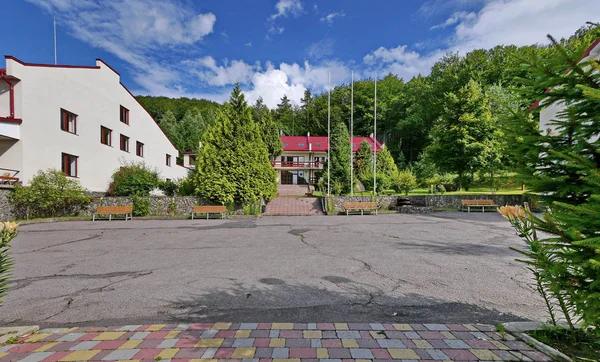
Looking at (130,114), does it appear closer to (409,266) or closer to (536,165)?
(409,266)

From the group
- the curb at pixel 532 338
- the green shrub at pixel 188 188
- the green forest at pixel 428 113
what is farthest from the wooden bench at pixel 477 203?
the green shrub at pixel 188 188

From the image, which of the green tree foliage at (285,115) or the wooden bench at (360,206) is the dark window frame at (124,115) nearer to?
the wooden bench at (360,206)

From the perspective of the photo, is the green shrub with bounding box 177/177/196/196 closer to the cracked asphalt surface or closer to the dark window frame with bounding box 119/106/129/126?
the dark window frame with bounding box 119/106/129/126

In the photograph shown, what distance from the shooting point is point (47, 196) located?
14.0 m

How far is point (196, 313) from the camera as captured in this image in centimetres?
346

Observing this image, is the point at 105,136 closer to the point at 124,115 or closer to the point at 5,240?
the point at 124,115

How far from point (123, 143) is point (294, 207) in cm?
1652

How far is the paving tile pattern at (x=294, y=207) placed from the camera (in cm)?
1819

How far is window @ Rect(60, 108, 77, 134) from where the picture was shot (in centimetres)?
1638

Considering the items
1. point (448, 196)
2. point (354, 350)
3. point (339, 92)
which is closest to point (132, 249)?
point (354, 350)

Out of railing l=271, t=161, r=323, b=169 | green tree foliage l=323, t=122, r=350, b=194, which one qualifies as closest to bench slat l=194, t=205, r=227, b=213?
green tree foliage l=323, t=122, r=350, b=194

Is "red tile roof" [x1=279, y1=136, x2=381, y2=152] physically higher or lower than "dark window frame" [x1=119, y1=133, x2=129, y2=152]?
higher

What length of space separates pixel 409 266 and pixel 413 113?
4816 centimetres

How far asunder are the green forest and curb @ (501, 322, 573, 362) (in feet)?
46.2
